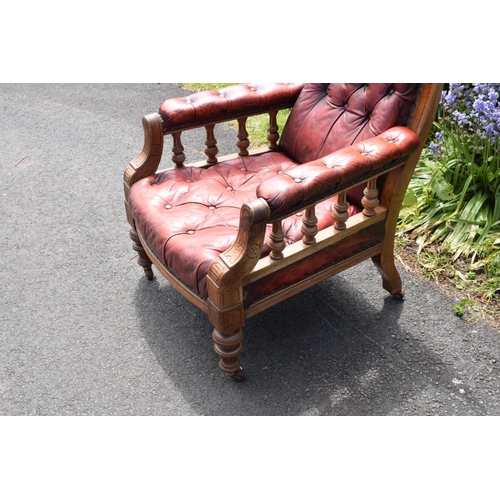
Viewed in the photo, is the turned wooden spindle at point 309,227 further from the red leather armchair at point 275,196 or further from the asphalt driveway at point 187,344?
the asphalt driveway at point 187,344

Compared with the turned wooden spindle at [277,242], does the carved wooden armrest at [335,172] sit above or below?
above

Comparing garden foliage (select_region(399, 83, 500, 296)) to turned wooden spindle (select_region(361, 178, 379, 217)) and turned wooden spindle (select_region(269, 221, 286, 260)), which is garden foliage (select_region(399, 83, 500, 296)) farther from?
turned wooden spindle (select_region(269, 221, 286, 260))

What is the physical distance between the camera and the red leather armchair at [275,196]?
1.92 m

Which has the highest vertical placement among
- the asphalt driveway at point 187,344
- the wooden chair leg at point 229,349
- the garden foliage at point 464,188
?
the garden foliage at point 464,188

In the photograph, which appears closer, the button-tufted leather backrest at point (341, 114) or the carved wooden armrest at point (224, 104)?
the button-tufted leather backrest at point (341, 114)

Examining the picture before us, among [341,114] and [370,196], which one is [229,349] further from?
[341,114]

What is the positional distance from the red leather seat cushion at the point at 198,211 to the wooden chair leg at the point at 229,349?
0.58 ft

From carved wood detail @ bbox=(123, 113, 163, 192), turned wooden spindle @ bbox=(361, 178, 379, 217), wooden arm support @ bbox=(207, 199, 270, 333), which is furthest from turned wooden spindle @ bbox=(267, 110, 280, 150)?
wooden arm support @ bbox=(207, 199, 270, 333)

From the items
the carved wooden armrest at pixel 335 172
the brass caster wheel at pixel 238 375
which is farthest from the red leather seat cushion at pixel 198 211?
the brass caster wheel at pixel 238 375

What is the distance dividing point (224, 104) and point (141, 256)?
767 millimetres

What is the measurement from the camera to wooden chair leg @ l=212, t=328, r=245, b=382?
2.06 m

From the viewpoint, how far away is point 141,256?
2.63 metres

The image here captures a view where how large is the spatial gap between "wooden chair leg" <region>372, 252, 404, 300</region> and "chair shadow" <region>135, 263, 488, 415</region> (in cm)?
6

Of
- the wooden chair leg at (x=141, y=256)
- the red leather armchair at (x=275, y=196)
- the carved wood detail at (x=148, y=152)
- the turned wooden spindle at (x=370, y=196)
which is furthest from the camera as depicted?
the wooden chair leg at (x=141, y=256)
